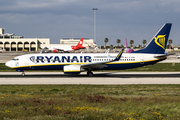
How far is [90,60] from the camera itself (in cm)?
3916

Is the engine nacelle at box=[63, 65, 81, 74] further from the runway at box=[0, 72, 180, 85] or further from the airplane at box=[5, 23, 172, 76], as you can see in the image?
the runway at box=[0, 72, 180, 85]

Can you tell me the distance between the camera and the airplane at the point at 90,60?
37.9 m

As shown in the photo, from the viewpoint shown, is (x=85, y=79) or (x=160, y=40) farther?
(x=160, y=40)

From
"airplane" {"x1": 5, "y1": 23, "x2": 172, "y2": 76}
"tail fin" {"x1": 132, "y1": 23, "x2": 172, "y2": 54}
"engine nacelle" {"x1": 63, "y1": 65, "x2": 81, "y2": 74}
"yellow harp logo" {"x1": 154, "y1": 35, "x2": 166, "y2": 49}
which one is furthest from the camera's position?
"yellow harp logo" {"x1": 154, "y1": 35, "x2": 166, "y2": 49}

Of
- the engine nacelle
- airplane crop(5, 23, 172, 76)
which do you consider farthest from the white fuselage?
the engine nacelle

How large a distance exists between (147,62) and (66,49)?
103729mm

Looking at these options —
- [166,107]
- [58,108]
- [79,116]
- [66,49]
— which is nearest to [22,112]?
[58,108]

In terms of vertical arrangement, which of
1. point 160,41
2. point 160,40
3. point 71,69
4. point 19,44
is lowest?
point 71,69

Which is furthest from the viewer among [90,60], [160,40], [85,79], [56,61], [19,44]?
[19,44]

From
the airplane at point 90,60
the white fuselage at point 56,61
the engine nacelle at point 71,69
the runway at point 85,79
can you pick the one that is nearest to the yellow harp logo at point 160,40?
the airplane at point 90,60

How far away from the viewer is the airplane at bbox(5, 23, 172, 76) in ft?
124

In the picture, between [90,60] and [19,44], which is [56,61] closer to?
[90,60]

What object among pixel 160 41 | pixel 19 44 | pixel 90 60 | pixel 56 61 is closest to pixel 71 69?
pixel 56 61

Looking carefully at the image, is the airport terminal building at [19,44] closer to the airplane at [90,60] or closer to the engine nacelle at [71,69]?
the airplane at [90,60]
